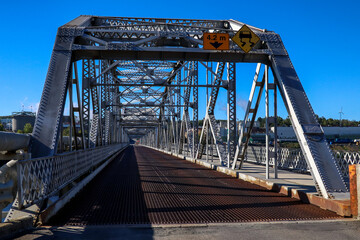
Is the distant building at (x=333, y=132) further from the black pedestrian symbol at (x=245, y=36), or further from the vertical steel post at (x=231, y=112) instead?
the black pedestrian symbol at (x=245, y=36)

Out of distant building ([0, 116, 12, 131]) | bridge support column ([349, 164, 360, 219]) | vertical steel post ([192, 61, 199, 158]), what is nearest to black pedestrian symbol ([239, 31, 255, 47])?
Answer: bridge support column ([349, 164, 360, 219])

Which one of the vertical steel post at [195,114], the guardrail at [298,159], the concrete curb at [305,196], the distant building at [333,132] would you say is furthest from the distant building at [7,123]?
the concrete curb at [305,196]

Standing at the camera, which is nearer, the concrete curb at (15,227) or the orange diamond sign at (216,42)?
the concrete curb at (15,227)

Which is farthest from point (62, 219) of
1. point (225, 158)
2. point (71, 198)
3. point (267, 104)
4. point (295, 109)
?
point (225, 158)

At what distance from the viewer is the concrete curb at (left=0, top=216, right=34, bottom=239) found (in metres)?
5.40

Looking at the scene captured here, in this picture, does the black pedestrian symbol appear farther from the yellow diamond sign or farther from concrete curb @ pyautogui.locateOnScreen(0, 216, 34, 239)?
concrete curb @ pyautogui.locateOnScreen(0, 216, 34, 239)

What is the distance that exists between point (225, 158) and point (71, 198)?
11105 mm

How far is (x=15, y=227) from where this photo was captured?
568 cm

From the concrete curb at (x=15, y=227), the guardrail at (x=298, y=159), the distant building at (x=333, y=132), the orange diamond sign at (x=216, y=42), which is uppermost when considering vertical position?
the orange diamond sign at (x=216, y=42)

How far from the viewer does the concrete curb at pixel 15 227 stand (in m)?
5.40

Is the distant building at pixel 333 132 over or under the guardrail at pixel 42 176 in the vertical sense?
over

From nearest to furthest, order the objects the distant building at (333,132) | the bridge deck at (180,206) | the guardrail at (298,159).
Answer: the bridge deck at (180,206) → the guardrail at (298,159) → the distant building at (333,132)

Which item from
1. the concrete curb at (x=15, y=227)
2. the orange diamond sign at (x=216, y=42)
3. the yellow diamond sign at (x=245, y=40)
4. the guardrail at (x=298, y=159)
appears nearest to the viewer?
the concrete curb at (x=15, y=227)

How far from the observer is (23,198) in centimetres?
578
